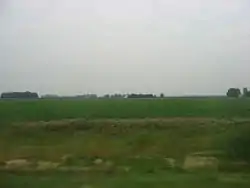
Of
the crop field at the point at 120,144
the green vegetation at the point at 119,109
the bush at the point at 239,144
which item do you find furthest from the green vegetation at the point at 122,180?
the green vegetation at the point at 119,109

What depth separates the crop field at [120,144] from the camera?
569cm

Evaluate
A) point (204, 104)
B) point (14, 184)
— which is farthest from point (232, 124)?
point (14, 184)

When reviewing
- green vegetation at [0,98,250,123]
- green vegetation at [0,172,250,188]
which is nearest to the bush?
green vegetation at [0,98,250,123]

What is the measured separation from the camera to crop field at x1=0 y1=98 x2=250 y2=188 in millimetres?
5694

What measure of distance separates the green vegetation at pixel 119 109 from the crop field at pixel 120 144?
0.01m

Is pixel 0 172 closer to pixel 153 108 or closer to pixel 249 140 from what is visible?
pixel 249 140

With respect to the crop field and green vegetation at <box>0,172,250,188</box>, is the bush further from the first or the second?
green vegetation at <box>0,172,250,188</box>

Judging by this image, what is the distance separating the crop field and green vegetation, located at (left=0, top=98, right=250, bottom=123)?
1 cm

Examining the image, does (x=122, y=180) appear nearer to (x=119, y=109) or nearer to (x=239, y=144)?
(x=239, y=144)

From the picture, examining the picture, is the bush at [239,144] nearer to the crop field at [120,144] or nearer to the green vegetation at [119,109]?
the crop field at [120,144]

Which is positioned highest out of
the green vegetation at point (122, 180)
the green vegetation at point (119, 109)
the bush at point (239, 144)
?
the green vegetation at point (119, 109)

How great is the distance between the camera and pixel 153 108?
9703mm

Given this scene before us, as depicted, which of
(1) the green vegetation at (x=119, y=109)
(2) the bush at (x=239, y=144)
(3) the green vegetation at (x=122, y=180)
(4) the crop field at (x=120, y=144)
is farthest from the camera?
(1) the green vegetation at (x=119, y=109)

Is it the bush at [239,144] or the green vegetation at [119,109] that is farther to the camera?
the green vegetation at [119,109]
